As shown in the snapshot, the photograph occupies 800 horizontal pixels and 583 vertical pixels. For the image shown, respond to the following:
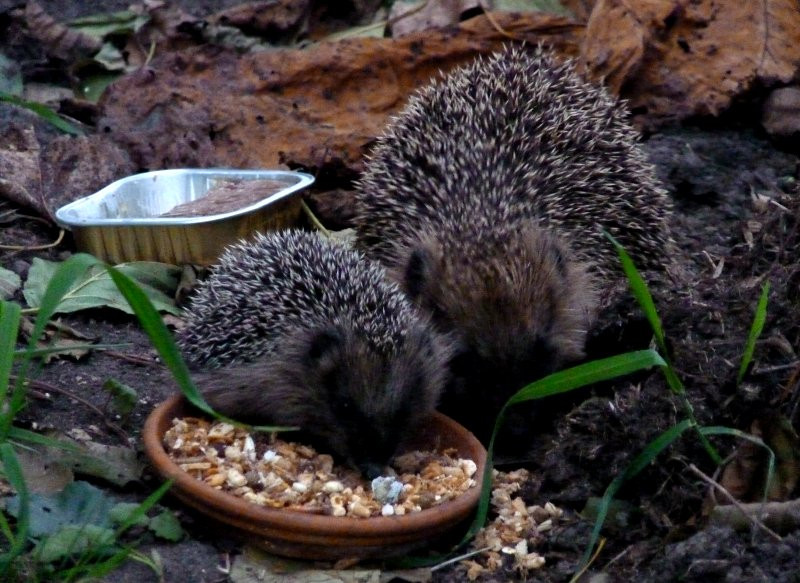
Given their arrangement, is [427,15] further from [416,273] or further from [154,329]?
[154,329]

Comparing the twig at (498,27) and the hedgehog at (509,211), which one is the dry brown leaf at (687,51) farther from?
the hedgehog at (509,211)

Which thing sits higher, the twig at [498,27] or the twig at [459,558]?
the twig at [498,27]

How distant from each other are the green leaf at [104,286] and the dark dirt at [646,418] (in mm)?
106

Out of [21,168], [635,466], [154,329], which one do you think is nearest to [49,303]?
[154,329]

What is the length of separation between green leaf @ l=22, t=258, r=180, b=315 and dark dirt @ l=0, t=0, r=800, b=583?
11cm

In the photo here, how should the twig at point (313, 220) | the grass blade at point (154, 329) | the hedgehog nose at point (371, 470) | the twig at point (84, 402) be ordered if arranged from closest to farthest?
1. the grass blade at point (154, 329)
2. the hedgehog nose at point (371, 470)
3. the twig at point (84, 402)
4. the twig at point (313, 220)

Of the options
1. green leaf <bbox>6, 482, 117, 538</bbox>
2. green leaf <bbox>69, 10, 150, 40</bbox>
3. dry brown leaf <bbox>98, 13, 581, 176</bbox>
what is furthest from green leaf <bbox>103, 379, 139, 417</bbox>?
green leaf <bbox>69, 10, 150, 40</bbox>

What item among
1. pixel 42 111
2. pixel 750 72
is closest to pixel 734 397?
pixel 42 111

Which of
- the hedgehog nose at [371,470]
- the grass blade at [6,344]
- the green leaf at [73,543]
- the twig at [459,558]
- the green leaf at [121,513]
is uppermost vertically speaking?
the grass blade at [6,344]

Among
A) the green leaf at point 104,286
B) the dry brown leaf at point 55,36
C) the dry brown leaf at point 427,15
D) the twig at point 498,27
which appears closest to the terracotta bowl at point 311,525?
the green leaf at point 104,286

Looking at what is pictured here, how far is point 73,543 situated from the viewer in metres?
3.53

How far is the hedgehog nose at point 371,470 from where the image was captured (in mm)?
4246

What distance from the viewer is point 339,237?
6.57 m

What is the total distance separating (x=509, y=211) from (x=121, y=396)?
1882 millimetres
